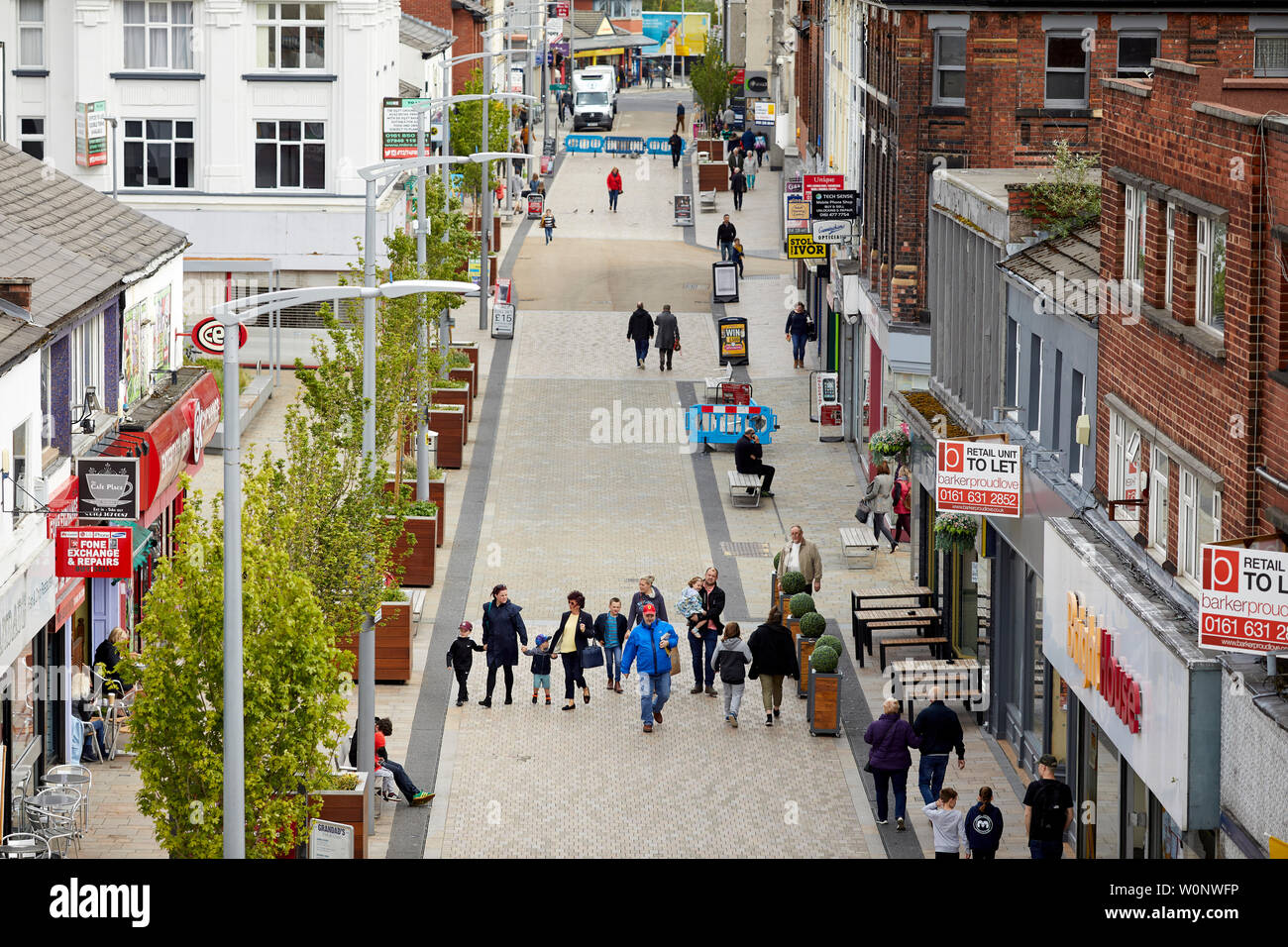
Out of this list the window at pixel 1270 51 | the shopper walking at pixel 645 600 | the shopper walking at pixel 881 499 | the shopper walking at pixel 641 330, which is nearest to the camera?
the shopper walking at pixel 645 600

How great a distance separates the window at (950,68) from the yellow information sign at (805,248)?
8547 mm

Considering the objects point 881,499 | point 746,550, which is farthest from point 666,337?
point 746,550

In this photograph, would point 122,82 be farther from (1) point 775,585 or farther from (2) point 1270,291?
(2) point 1270,291

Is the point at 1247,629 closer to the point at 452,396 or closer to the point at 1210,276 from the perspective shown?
the point at 1210,276

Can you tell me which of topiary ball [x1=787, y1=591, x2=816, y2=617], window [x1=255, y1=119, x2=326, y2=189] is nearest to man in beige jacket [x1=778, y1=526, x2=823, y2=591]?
topiary ball [x1=787, y1=591, x2=816, y2=617]

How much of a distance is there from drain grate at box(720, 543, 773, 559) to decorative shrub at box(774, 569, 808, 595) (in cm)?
545

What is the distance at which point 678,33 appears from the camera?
160m

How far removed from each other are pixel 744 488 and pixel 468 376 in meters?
9.95

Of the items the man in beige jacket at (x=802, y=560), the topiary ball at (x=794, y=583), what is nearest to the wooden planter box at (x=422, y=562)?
the man in beige jacket at (x=802, y=560)

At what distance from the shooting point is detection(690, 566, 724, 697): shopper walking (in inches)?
1030

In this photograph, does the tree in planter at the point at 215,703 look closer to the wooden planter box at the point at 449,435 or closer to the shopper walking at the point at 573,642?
the shopper walking at the point at 573,642

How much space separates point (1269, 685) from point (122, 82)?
40.5 m

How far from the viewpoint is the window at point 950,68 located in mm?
34438
